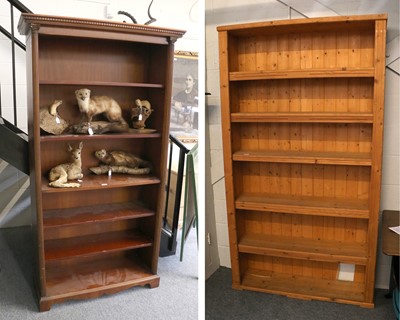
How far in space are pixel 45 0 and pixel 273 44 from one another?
4.65 feet

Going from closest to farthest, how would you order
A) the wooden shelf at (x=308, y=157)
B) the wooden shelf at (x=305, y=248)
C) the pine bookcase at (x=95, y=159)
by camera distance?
1. the pine bookcase at (x=95, y=159)
2. the wooden shelf at (x=308, y=157)
3. the wooden shelf at (x=305, y=248)

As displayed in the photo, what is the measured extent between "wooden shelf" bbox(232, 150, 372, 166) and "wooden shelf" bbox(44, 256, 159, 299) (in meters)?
→ 0.92

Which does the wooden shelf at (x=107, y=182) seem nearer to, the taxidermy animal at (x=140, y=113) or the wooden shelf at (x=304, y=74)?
the taxidermy animal at (x=140, y=113)

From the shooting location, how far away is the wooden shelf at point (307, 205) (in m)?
2.39

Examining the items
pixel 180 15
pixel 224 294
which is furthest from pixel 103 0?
pixel 224 294

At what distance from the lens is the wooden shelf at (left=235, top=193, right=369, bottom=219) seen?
239cm

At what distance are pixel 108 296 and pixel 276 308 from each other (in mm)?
1084

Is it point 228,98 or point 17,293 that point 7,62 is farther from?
point 228,98

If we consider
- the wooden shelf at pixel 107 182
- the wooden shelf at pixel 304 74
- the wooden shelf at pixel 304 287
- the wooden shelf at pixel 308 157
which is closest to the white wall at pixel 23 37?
the wooden shelf at pixel 107 182

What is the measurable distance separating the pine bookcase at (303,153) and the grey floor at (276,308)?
6 cm

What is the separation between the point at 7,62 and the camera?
1.44 metres

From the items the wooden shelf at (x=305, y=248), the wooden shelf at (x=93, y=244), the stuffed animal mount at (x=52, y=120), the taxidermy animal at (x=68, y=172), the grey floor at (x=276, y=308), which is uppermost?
the stuffed animal mount at (x=52, y=120)

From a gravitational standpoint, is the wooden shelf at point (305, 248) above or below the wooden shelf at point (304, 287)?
above

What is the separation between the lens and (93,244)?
180 cm
